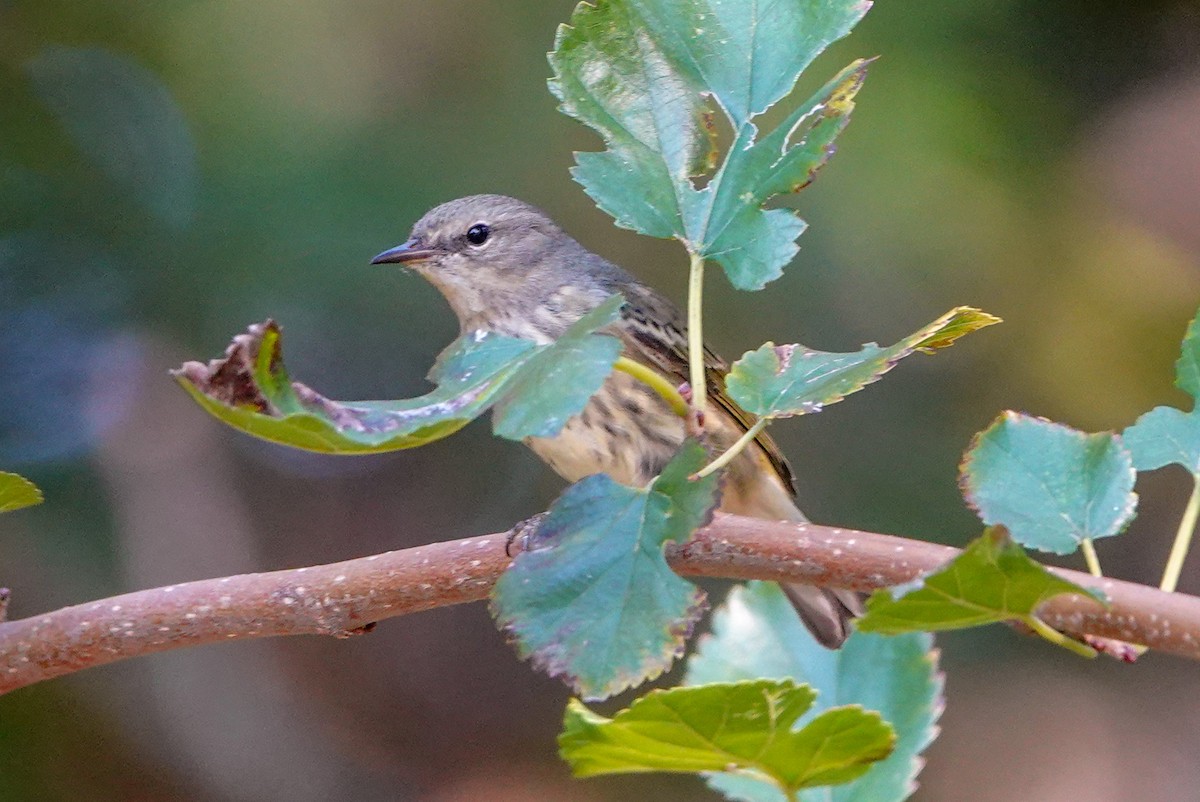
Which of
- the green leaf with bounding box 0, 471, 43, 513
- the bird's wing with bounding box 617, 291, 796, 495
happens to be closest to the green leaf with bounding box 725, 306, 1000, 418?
the green leaf with bounding box 0, 471, 43, 513

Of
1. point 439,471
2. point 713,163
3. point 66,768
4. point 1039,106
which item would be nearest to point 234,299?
point 439,471

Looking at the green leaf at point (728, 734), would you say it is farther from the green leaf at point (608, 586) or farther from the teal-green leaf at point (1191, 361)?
the teal-green leaf at point (1191, 361)

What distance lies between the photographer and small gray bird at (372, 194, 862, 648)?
2.53 metres

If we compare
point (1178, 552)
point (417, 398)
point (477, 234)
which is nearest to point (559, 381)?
point (417, 398)

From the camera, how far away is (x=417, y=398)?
920mm

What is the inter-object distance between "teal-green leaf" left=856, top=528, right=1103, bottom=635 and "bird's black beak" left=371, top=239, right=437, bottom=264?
2.25 meters

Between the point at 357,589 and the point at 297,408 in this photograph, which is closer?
the point at 297,408

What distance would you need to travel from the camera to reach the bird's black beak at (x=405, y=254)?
2.93 metres

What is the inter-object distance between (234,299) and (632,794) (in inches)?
74.1

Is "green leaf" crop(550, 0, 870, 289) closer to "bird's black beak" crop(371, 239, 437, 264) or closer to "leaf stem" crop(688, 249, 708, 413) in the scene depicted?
"leaf stem" crop(688, 249, 708, 413)

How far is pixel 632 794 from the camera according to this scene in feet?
13.1

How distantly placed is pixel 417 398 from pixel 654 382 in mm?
194

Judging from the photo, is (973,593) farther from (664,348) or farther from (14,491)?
(664,348)

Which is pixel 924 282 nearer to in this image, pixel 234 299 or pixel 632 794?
pixel 632 794
